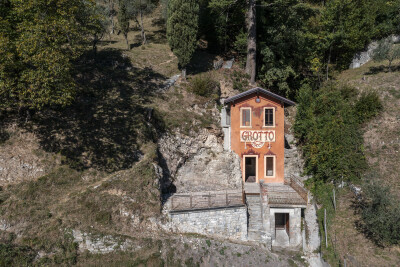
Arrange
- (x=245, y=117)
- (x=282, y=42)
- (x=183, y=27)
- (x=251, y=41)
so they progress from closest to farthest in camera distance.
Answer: (x=245, y=117)
(x=183, y=27)
(x=282, y=42)
(x=251, y=41)

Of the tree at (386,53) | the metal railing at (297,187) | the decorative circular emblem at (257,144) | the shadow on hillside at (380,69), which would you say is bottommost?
the metal railing at (297,187)

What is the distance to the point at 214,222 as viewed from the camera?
1858 centimetres

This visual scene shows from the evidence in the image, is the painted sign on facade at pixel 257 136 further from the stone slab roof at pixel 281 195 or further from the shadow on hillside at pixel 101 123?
the shadow on hillside at pixel 101 123

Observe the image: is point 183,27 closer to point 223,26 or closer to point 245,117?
point 223,26

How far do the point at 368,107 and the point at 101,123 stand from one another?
2374cm

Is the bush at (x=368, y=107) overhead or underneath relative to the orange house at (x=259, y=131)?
overhead

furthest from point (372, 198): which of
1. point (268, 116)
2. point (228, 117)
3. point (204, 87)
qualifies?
point (204, 87)

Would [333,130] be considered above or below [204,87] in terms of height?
below

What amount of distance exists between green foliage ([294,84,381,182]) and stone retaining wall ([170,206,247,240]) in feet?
26.8

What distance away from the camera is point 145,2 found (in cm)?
4106

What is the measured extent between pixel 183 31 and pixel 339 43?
20.3m

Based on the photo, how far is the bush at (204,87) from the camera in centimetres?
2770

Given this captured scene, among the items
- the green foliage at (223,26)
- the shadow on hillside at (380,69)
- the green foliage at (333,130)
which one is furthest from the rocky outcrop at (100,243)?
the shadow on hillside at (380,69)

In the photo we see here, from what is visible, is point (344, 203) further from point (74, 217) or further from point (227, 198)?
point (74, 217)
